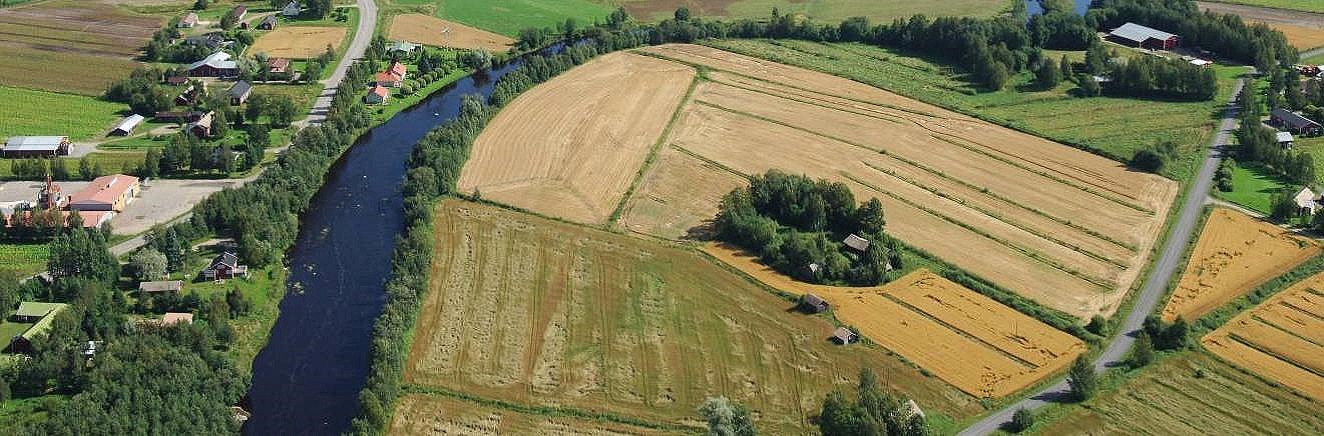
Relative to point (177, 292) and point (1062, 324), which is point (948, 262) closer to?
point (1062, 324)

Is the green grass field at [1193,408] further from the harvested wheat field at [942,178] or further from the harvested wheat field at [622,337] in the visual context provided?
the harvested wheat field at [942,178]

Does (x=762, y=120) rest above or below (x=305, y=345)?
above

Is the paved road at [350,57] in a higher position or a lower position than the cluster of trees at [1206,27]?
lower

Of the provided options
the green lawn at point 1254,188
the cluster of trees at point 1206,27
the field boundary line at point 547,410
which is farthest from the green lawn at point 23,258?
the cluster of trees at point 1206,27

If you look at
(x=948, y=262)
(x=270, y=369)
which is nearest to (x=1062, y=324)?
(x=948, y=262)

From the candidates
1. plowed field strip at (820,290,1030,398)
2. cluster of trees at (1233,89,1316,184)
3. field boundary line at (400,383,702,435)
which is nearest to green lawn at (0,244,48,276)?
field boundary line at (400,383,702,435)

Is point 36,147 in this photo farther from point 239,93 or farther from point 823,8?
point 823,8
